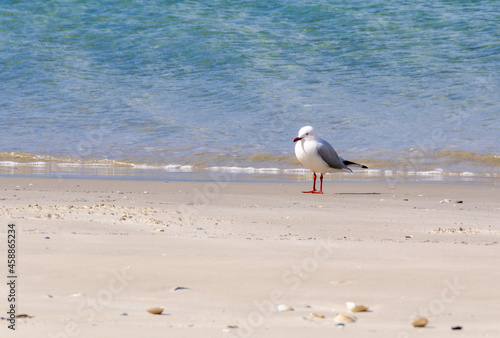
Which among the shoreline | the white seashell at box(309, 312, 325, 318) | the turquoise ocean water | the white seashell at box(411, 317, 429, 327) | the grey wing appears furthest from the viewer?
the turquoise ocean water

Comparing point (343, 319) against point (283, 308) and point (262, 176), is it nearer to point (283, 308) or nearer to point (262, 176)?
point (283, 308)

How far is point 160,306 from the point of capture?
9.13 ft

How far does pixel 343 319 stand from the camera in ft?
8.52

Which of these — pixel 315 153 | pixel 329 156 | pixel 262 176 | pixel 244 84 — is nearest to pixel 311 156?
pixel 315 153

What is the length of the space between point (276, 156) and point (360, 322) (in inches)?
326

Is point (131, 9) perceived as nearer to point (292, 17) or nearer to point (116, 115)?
point (292, 17)

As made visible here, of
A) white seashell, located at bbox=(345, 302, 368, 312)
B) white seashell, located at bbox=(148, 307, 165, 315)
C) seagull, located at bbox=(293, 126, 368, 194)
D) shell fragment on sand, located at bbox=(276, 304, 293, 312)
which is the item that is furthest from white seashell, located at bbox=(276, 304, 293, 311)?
seagull, located at bbox=(293, 126, 368, 194)

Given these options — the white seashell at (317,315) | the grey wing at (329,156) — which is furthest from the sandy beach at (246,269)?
the grey wing at (329,156)

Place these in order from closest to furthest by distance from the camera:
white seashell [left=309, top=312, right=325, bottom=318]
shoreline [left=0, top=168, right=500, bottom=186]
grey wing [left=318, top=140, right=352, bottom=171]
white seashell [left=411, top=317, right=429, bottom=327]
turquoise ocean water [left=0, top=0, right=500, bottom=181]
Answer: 1. white seashell [left=411, top=317, right=429, bottom=327]
2. white seashell [left=309, top=312, right=325, bottom=318]
3. grey wing [left=318, top=140, right=352, bottom=171]
4. shoreline [left=0, top=168, right=500, bottom=186]
5. turquoise ocean water [left=0, top=0, right=500, bottom=181]

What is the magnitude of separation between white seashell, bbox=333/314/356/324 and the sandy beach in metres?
0.02

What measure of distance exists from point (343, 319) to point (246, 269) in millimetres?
833

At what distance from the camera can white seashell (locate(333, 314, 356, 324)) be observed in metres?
2.58

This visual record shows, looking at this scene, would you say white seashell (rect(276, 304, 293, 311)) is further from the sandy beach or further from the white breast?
the white breast

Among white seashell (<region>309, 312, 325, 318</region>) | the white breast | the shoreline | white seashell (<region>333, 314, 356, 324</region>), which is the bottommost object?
the shoreline
